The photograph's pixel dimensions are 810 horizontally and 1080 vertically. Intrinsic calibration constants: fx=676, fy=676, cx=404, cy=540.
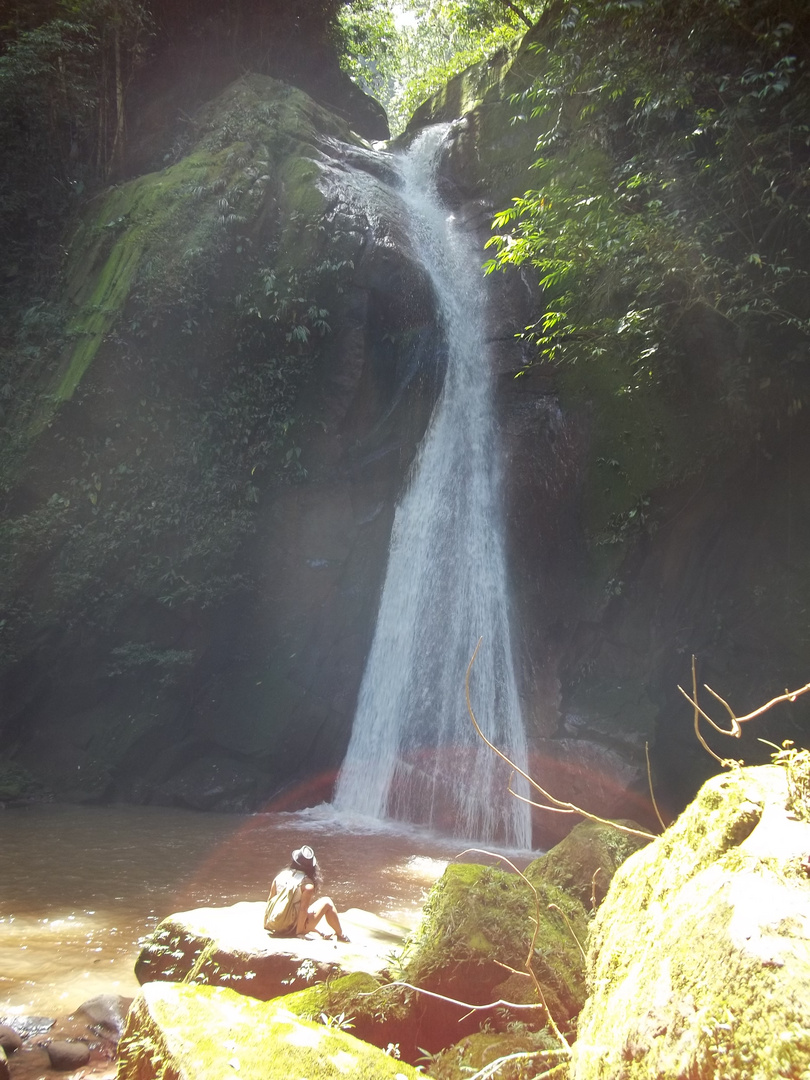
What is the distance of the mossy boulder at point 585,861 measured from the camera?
13.6ft

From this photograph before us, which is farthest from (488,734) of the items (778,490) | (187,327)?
(187,327)

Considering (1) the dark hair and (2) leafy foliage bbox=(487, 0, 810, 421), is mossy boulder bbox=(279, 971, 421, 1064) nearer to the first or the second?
(1) the dark hair

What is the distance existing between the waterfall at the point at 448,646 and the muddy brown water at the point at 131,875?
72 centimetres

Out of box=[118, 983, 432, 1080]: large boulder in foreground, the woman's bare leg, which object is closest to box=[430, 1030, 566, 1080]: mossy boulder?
box=[118, 983, 432, 1080]: large boulder in foreground

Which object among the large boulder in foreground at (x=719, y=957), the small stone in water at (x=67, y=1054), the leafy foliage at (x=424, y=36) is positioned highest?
the leafy foliage at (x=424, y=36)

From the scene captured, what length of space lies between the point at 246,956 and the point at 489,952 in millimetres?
1332

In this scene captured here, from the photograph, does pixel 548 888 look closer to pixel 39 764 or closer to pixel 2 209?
pixel 39 764

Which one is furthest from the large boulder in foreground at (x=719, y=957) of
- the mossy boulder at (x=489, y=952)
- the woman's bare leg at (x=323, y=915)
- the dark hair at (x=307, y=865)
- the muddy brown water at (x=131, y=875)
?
the muddy brown water at (x=131, y=875)

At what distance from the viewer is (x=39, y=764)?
9367 millimetres

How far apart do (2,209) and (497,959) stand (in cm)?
1310

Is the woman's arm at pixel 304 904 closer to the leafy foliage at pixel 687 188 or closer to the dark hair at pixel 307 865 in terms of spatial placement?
the dark hair at pixel 307 865

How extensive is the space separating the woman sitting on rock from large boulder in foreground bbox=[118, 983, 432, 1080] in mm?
1985

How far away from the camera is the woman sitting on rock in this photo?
13.0 feet

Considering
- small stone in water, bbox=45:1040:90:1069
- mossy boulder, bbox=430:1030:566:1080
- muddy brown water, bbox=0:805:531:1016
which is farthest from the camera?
muddy brown water, bbox=0:805:531:1016
